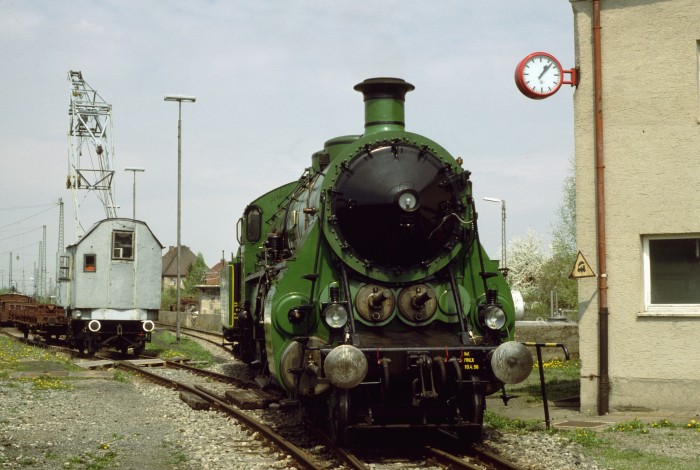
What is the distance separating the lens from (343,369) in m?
7.75

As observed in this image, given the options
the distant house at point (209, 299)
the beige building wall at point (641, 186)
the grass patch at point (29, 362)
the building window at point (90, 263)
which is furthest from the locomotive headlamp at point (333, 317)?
the distant house at point (209, 299)

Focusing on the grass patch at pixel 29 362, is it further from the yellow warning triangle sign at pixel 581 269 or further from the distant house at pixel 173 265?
the distant house at pixel 173 265

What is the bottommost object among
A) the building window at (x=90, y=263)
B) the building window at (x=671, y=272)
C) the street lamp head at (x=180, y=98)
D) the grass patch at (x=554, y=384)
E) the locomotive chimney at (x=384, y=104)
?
the grass patch at (x=554, y=384)

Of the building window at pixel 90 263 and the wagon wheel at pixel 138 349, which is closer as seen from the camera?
the building window at pixel 90 263

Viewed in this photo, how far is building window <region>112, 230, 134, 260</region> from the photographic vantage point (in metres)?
23.6

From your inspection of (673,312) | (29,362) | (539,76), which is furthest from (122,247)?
(673,312)

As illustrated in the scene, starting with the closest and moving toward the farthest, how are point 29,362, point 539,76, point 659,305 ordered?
1. point 659,305
2. point 539,76
3. point 29,362

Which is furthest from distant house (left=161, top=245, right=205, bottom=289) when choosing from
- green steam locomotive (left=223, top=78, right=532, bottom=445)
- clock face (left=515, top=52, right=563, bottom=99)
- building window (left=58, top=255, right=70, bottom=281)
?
green steam locomotive (left=223, top=78, right=532, bottom=445)

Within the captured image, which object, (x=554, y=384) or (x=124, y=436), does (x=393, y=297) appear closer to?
(x=124, y=436)

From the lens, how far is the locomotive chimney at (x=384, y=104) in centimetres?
995

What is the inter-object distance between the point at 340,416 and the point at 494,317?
6.53 feet

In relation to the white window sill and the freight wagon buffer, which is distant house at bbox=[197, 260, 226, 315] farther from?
the white window sill

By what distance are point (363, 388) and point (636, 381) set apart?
4.28m

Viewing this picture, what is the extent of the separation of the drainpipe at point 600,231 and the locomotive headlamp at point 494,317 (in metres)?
2.62
